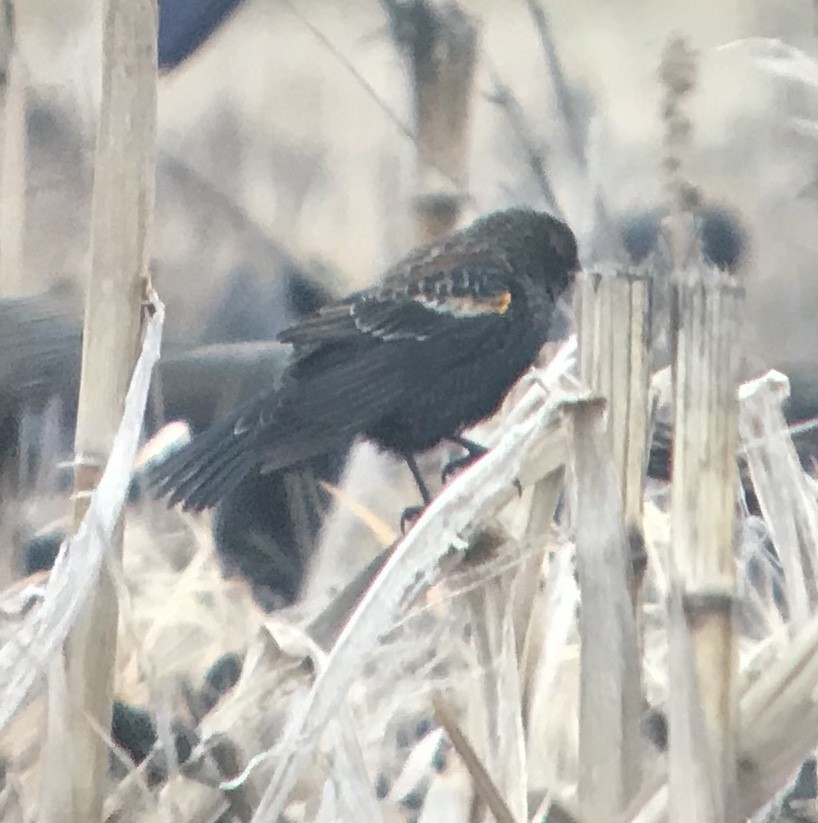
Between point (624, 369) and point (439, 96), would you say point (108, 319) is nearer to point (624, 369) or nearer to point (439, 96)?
point (624, 369)

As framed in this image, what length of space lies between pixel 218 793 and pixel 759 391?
0.41 meters

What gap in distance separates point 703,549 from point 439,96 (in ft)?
1.59

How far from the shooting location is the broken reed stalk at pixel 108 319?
1.81 ft

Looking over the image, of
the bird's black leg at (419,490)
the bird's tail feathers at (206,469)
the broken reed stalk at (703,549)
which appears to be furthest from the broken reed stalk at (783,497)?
the bird's tail feathers at (206,469)

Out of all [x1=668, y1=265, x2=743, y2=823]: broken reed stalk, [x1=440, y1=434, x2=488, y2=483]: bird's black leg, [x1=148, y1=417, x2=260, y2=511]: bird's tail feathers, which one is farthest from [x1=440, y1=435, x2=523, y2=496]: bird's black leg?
[x1=668, y1=265, x2=743, y2=823]: broken reed stalk

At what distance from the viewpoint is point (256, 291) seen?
0.85 metres

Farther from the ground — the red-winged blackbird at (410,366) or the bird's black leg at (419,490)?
the red-winged blackbird at (410,366)

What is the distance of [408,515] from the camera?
2.62 ft

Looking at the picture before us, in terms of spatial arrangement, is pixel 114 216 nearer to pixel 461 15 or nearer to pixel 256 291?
pixel 256 291

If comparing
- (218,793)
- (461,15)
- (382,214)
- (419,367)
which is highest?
(461,15)

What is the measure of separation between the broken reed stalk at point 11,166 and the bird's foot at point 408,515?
341 millimetres

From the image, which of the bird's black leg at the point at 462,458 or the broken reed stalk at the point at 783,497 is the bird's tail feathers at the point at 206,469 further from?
the broken reed stalk at the point at 783,497

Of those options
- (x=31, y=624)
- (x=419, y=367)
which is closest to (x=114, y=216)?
(x=31, y=624)

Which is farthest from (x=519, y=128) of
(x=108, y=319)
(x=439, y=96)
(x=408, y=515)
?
(x=108, y=319)
